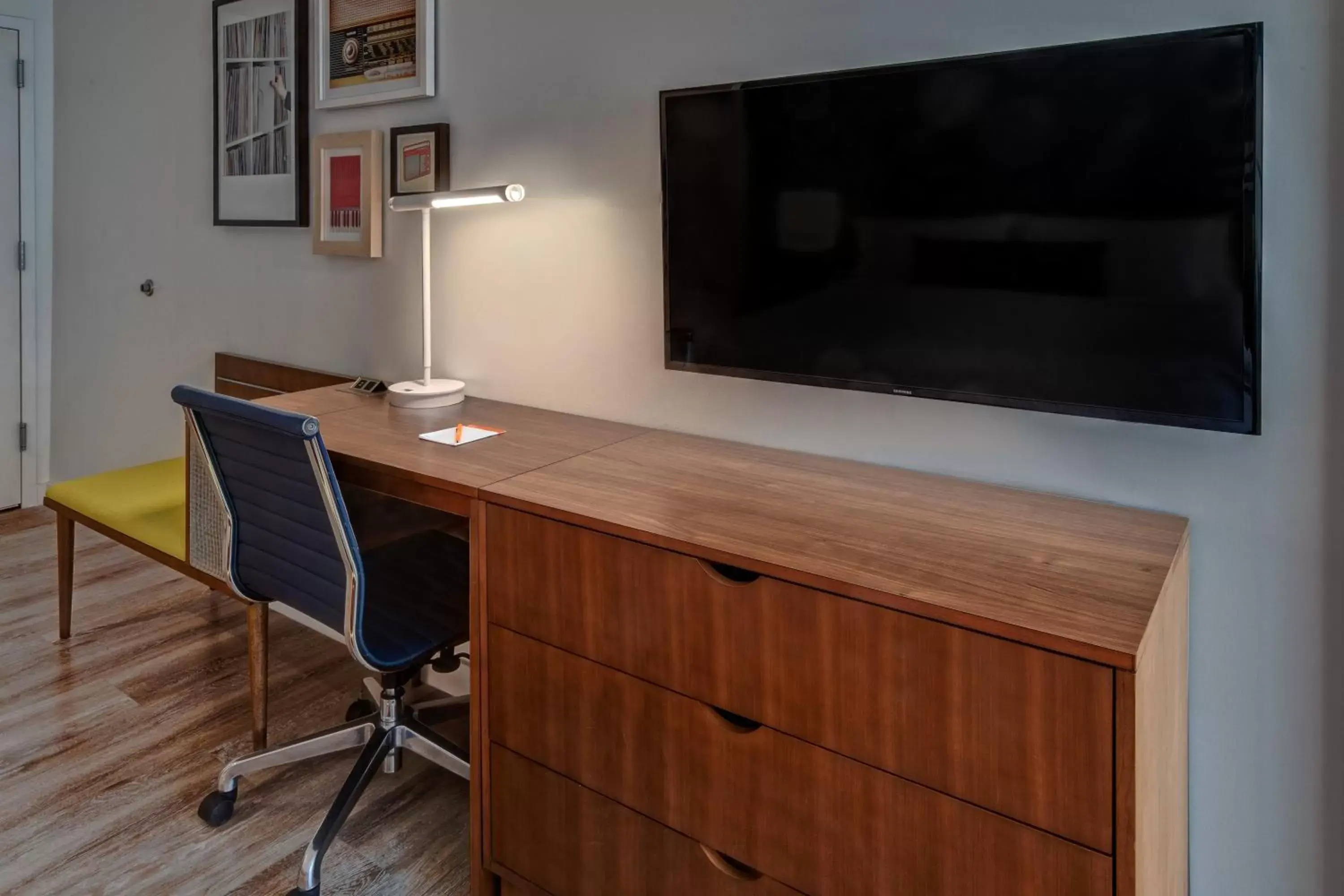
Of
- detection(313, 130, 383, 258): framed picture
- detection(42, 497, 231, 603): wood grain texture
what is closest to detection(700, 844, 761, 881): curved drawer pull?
detection(42, 497, 231, 603): wood grain texture

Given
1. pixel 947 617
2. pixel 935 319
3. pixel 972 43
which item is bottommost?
pixel 947 617

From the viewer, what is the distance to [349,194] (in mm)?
2459

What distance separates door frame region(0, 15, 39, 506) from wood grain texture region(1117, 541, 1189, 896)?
414 centimetres

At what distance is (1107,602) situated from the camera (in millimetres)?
1066

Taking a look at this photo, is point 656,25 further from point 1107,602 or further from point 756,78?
point 1107,602

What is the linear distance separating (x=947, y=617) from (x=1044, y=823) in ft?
0.83

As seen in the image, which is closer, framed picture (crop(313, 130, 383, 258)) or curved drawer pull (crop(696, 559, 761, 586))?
curved drawer pull (crop(696, 559, 761, 586))

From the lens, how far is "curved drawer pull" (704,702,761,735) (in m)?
1.30

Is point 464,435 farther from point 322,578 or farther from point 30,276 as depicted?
point 30,276

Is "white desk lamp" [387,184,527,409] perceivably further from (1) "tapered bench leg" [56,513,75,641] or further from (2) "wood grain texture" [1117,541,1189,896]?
(2) "wood grain texture" [1117,541,1189,896]

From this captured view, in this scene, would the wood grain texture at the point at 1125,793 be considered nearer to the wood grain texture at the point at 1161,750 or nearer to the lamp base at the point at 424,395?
the wood grain texture at the point at 1161,750

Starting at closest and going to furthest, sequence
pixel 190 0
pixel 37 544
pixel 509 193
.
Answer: pixel 509 193, pixel 190 0, pixel 37 544

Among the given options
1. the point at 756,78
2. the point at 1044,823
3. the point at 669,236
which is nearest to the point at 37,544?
the point at 669,236

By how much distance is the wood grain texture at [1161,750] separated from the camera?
0.98 metres
